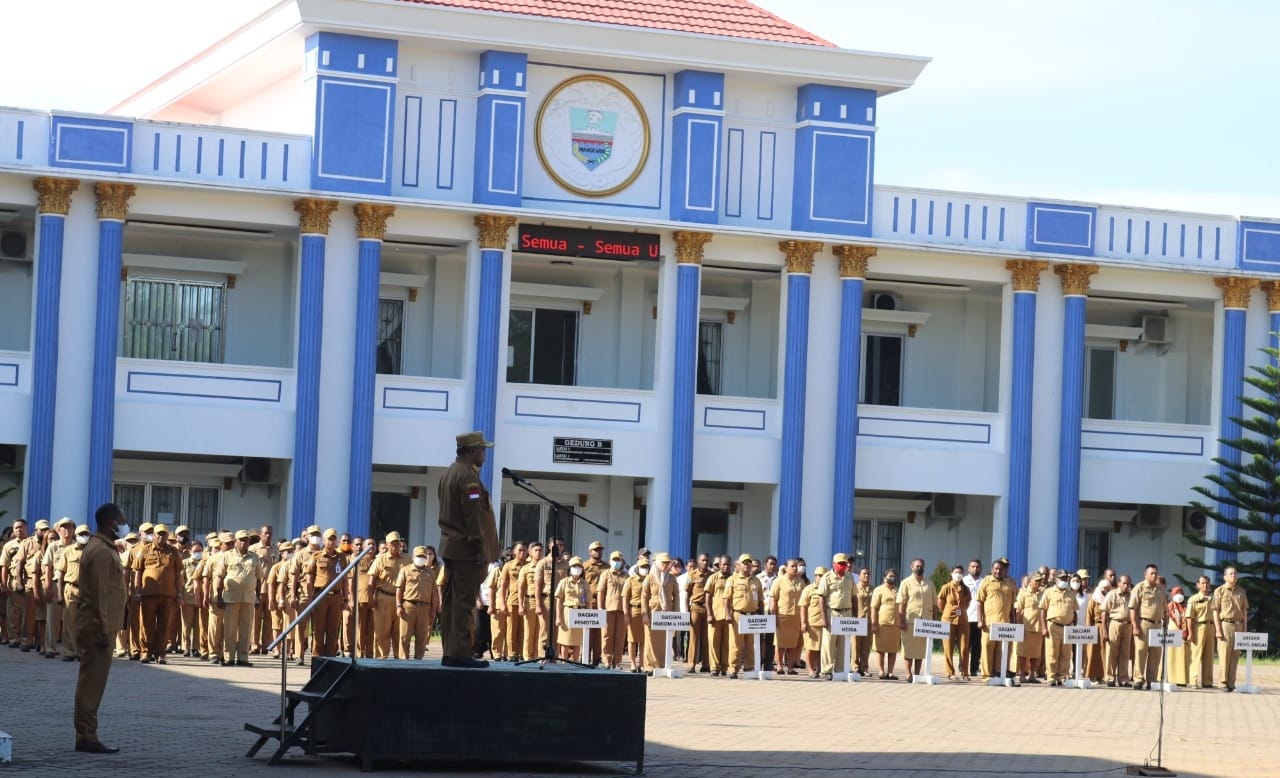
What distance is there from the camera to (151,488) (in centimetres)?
3494

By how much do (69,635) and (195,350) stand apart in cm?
968

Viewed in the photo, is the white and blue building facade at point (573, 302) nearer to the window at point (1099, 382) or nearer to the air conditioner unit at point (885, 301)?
the air conditioner unit at point (885, 301)

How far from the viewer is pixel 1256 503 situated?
3562 centimetres

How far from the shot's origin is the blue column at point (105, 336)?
3150 cm

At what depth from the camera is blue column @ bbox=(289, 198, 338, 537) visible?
32.4m

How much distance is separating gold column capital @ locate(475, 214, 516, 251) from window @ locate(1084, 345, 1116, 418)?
12315 millimetres

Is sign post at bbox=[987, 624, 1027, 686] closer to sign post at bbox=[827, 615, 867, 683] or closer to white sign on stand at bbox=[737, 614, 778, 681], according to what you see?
sign post at bbox=[827, 615, 867, 683]

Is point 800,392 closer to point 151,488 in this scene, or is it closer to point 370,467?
point 370,467

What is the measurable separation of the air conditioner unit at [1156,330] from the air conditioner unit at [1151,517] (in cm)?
314

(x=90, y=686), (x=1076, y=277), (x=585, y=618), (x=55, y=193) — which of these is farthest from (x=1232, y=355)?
(x=90, y=686)

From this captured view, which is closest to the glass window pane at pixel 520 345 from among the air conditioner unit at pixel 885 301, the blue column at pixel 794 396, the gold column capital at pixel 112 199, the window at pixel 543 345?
the window at pixel 543 345

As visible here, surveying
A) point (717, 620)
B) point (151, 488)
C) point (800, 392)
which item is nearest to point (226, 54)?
point (151, 488)

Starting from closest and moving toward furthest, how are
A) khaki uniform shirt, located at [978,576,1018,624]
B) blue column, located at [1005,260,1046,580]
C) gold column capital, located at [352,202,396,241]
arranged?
khaki uniform shirt, located at [978,576,1018,624] → gold column capital, located at [352,202,396,241] → blue column, located at [1005,260,1046,580]

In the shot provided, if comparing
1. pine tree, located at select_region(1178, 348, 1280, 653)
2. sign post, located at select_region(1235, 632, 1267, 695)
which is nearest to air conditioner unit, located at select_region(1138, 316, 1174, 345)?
pine tree, located at select_region(1178, 348, 1280, 653)
